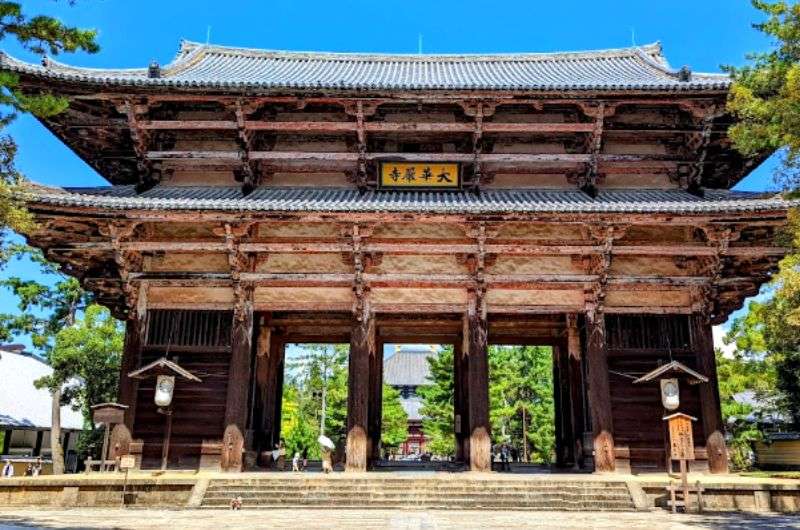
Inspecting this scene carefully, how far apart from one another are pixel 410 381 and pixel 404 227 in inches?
1761

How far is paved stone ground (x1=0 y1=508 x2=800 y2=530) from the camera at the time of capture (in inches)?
372

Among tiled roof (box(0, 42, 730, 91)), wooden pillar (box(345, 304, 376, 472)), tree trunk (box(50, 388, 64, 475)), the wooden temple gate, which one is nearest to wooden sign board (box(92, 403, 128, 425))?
the wooden temple gate

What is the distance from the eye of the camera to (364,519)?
1023 centimetres

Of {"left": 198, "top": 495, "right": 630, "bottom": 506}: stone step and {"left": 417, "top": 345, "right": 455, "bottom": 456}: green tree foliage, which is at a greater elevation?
{"left": 417, "top": 345, "right": 455, "bottom": 456}: green tree foliage

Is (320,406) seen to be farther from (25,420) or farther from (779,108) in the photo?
(779,108)

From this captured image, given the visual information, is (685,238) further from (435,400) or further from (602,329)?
(435,400)

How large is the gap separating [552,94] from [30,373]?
36.0 metres

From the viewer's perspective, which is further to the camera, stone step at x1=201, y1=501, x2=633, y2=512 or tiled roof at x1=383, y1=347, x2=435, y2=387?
tiled roof at x1=383, y1=347, x2=435, y2=387

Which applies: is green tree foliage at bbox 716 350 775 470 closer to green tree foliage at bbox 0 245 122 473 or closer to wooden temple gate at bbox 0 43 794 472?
wooden temple gate at bbox 0 43 794 472

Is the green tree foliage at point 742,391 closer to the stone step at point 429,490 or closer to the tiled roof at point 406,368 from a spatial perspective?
the stone step at point 429,490

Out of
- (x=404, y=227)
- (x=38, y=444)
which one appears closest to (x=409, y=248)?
(x=404, y=227)

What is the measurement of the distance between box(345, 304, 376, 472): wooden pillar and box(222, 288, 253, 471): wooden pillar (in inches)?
103

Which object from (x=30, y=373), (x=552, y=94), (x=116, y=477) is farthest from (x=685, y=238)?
(x=30, y=373)

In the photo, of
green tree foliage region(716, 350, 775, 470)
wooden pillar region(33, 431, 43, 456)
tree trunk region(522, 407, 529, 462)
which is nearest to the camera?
green tree foliage region(716, 350, 775, 470)
